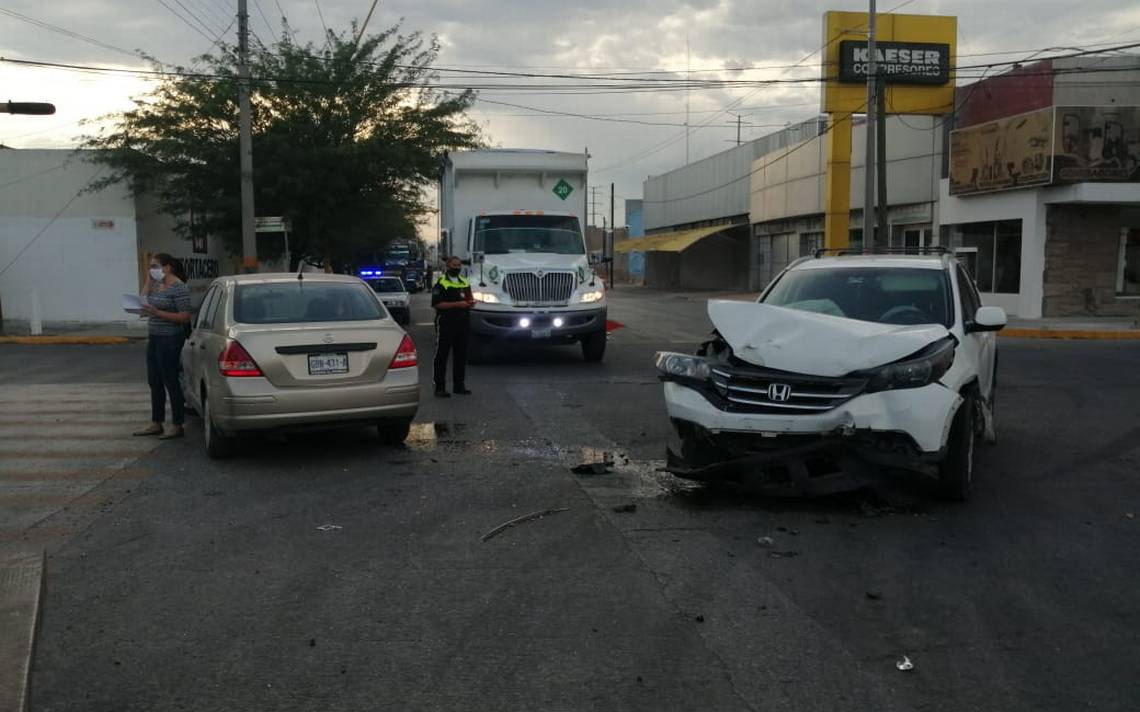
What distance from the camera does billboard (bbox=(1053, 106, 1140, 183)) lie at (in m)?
24.9

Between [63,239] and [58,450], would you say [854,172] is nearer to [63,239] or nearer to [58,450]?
[63,239]

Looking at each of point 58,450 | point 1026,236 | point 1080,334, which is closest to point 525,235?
point 58,450

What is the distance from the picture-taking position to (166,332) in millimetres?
9445

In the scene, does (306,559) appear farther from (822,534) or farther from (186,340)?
(186,340)

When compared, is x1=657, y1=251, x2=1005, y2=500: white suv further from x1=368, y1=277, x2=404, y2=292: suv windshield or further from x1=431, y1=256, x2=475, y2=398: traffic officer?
x1=368, y1=277, x2=404, y2=292: suv windshield

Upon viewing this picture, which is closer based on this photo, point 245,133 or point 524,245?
point 524,245

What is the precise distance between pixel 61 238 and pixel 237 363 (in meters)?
19.6

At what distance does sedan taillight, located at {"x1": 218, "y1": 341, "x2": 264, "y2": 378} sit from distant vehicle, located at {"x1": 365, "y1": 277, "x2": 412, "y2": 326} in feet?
62.8

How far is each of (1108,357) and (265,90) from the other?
19007 millimetres

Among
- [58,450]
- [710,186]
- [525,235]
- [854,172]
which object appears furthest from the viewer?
[710,186]

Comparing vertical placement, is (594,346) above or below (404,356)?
below

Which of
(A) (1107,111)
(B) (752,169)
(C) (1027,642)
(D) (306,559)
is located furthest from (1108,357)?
(B) (752,169)

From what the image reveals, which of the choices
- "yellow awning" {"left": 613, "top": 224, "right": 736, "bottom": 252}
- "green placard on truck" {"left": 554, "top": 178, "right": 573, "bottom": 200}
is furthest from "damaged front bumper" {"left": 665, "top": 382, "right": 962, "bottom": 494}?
"yellow awning" {"left": 613, "top": 224, "right": 736, "bottom": 252}

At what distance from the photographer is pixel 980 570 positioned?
5.49 meters
